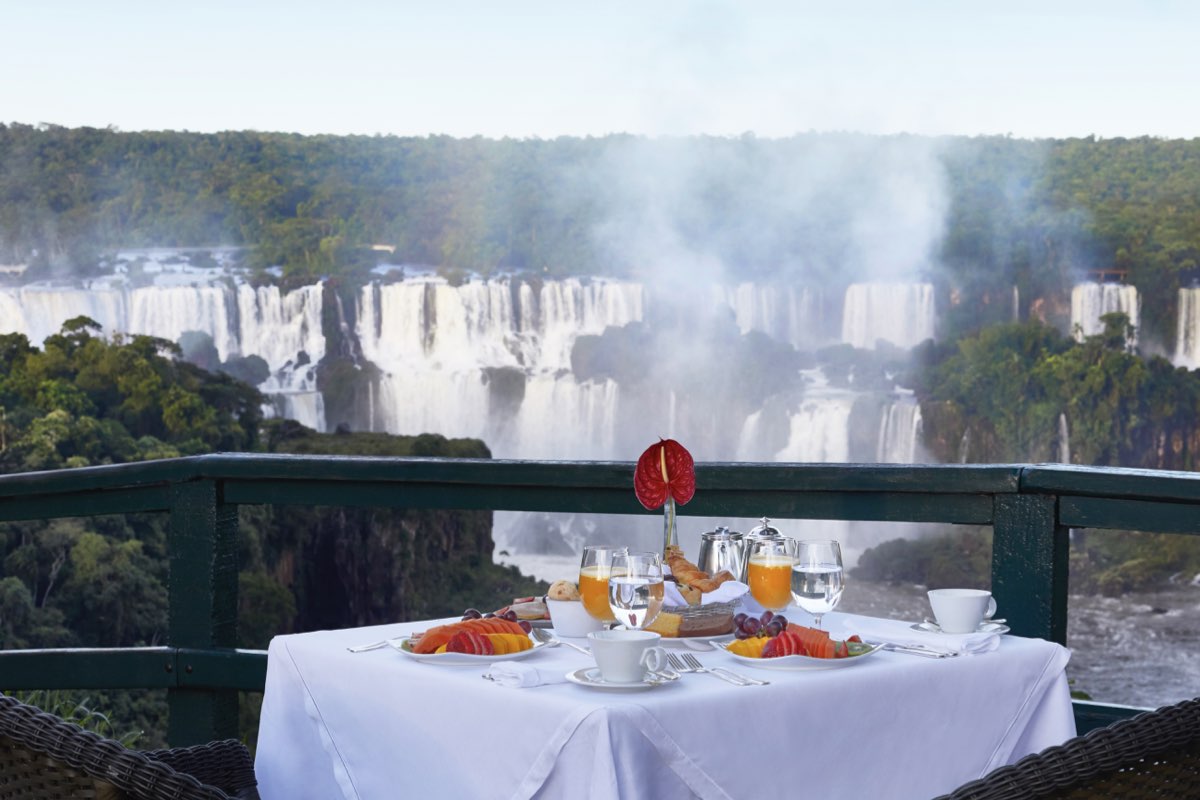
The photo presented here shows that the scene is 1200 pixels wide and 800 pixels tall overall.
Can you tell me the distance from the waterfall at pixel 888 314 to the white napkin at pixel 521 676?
98.6 ft

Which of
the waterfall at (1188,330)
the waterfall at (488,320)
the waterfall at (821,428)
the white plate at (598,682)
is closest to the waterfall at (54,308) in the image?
the waterfall at (488,320)

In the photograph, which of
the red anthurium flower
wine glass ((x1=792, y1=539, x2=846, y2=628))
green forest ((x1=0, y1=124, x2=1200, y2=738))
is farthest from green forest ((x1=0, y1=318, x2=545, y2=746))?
wine glass ((x1=792, y1=539, x2=846, y2=628))

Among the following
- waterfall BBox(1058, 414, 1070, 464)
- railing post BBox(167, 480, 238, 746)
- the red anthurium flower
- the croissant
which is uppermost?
the red anthurium flower

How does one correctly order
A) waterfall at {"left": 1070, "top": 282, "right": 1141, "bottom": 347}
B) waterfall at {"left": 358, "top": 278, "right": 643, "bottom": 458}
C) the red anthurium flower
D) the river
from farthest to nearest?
waterfall at {"left": 358, "top": 278, "right": 643, "bottom": 458}, waterfall at {"left": 1070, "top": 282, "right": 1141, "bottom": 347}, the river, the red anthurium flower

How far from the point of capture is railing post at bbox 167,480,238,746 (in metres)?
2.21

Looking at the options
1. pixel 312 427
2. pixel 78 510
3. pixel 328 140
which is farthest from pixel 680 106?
pixel 78 510

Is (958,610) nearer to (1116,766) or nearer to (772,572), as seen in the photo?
(772,572)

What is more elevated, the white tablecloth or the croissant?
the croissant

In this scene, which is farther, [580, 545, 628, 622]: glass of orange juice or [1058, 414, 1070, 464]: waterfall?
[1058, 414, 1070, 464]: waterfall

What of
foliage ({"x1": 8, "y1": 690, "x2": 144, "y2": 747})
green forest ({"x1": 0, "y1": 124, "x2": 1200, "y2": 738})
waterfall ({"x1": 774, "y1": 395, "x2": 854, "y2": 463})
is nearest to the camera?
foliage ({"x1": 8, "y1": 690, "x2": 144, "y2": 747})

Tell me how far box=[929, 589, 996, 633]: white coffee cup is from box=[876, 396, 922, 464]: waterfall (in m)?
28.6

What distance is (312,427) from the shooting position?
1214 inches

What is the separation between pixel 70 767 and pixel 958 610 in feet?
3.04

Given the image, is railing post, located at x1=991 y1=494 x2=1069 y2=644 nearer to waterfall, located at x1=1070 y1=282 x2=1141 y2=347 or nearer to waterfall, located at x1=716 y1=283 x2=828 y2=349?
waterfall, located at x1=716 y1=283 x2=828 y2=349
